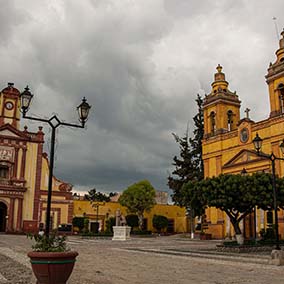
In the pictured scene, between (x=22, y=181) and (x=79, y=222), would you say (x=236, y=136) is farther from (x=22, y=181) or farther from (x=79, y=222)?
(x=22, y=181)

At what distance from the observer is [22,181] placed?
127 feet

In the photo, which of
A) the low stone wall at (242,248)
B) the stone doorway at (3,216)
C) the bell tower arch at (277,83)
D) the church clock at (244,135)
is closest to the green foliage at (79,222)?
the stone doorway at (3,216)

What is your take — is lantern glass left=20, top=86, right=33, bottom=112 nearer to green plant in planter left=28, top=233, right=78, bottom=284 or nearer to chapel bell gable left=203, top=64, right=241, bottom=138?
green plant in planter left=28, top=233, right=78, bottom=284

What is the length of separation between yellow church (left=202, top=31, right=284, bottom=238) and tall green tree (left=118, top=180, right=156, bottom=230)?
12.6m

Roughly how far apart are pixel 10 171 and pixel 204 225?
1955 centimetres

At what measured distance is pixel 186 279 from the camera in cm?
909

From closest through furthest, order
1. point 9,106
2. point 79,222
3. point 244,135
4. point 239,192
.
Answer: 1. point 239,192
2. point 244,135
3. point 9,106
4. point 79,222

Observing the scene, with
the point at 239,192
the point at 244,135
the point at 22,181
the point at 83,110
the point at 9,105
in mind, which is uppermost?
the point at 9,105

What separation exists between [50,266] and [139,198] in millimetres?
38062

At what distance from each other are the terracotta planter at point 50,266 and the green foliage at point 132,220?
1505 inches

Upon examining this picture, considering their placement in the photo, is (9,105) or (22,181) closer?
(22,181)

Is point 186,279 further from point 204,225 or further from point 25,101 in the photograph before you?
point 204,225

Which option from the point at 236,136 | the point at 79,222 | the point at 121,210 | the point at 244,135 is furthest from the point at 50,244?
the point at 121,210

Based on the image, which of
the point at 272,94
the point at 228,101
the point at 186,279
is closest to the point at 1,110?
the point at 228,101
